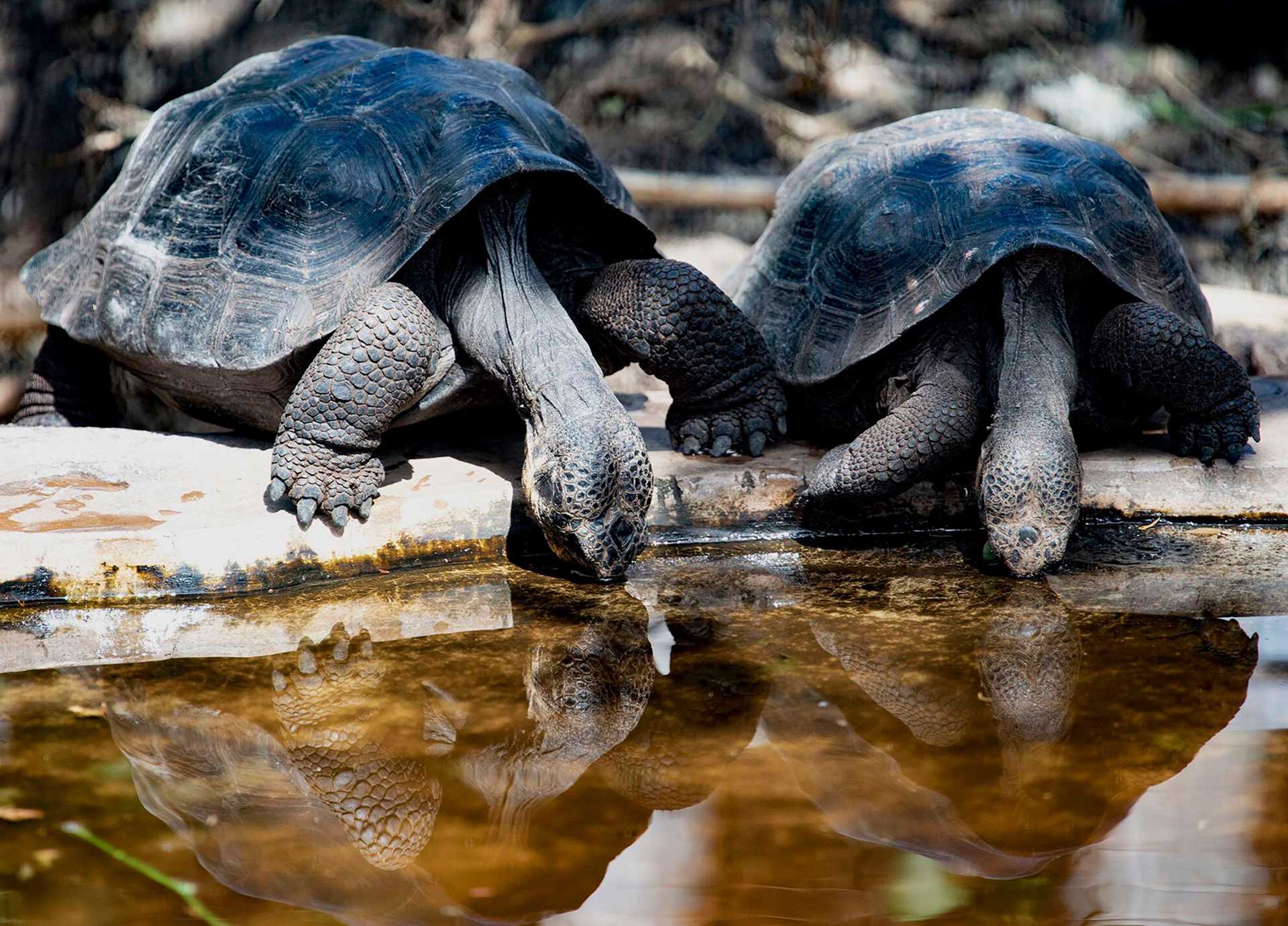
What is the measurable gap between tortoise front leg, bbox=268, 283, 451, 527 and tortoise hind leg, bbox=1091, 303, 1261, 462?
82.7 inches

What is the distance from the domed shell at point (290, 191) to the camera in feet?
13.0

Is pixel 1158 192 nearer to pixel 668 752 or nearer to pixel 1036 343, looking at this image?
pixel 1036 343

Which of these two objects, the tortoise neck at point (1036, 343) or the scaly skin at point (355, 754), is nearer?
the scaly skin at point (355, 754)

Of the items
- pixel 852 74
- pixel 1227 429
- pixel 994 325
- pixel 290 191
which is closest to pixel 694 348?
pixel 994 325

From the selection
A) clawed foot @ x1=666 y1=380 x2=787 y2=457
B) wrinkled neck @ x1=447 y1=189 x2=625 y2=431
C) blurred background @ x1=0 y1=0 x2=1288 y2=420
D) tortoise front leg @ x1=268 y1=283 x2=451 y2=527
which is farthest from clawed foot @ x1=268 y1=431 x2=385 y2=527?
blurred background @ x1=0 y1=0 x2=1288 y2=420

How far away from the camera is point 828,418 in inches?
180

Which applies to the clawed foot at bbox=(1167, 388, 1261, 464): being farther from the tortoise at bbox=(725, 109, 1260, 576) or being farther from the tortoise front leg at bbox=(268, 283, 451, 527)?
the tortoise front leg at bbox=(268, 283, 451, 527)

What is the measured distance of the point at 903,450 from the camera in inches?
149

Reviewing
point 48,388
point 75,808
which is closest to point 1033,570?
point 75,808

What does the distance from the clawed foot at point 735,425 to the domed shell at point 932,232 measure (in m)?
0.13

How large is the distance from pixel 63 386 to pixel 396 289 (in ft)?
6.53

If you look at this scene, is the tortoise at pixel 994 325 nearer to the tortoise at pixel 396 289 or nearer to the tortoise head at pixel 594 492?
the tortoise at pixel 396 289

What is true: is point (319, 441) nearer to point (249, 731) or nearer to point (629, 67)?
point (249, 731)

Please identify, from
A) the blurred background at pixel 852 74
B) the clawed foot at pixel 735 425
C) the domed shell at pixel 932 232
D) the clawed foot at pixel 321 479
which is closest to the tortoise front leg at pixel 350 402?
the clawed foot at pixel 321 479
